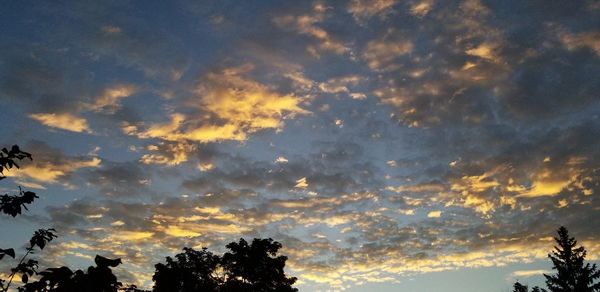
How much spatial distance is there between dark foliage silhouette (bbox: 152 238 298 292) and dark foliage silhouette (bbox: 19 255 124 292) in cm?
3736

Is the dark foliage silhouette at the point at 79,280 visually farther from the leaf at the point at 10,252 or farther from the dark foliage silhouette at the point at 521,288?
the dark foliage silhouette at the point at 521,288

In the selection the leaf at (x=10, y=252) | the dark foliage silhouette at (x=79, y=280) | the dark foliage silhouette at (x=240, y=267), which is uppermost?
the dark foliage silhouette at (x=240, y=267)

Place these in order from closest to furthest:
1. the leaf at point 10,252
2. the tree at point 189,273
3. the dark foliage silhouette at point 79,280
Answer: the dark foliage silhouette at point 79,280 → the leaf at point 10,252 → the tree at point 189,273

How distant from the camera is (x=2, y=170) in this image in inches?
267

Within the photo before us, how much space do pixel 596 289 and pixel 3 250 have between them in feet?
184

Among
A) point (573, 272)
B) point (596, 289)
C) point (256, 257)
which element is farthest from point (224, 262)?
point (596, 289)

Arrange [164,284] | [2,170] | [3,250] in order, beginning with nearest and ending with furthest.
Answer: [3,250] → [2,170] → [164,284]

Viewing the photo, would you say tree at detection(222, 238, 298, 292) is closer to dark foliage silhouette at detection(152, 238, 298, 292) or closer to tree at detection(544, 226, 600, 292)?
dark foliage silhouette at detection(152, 238, 298, 292)

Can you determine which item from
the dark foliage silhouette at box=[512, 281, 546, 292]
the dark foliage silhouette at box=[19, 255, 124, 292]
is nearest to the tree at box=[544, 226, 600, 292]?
the dark foliage silhouette at box=[512, 281, 546, 292]

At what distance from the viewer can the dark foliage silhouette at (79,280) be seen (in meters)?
5.12

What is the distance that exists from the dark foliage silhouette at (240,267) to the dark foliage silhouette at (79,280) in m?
37.4

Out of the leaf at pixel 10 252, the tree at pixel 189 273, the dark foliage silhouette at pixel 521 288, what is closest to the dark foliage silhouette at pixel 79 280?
the leaf at pixel 10 252

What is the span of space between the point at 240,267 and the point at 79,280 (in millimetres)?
40204

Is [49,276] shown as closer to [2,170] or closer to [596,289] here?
[2,170]
